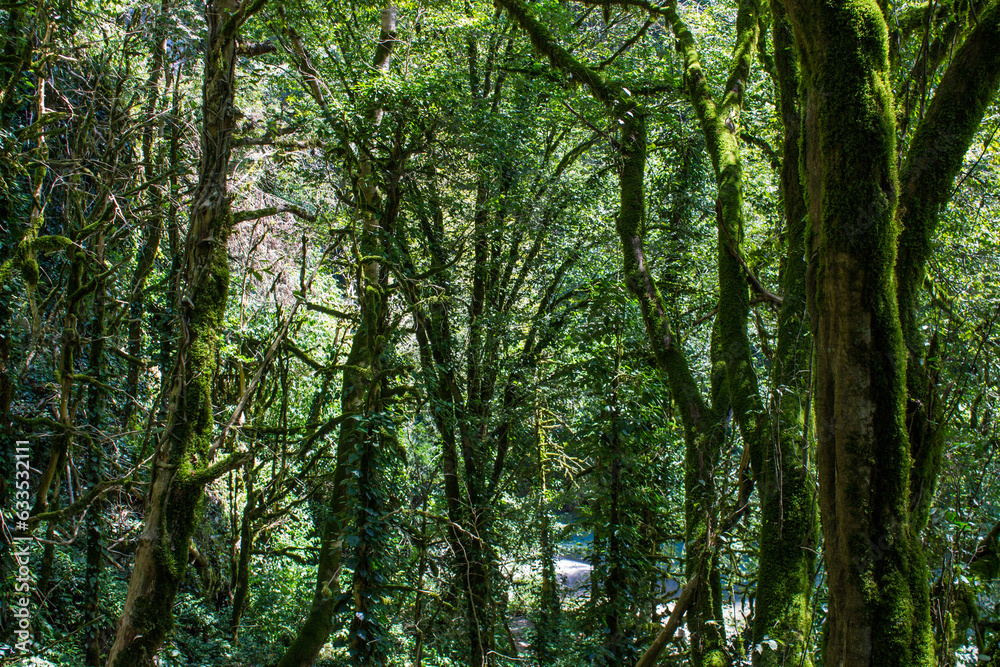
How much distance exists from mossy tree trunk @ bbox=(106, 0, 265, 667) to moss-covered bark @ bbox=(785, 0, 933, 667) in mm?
3062

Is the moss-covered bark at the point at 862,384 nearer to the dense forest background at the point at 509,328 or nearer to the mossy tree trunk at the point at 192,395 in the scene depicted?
the dense forest background at the point at 509,328

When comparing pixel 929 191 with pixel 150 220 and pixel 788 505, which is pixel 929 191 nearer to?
pixel 788 505

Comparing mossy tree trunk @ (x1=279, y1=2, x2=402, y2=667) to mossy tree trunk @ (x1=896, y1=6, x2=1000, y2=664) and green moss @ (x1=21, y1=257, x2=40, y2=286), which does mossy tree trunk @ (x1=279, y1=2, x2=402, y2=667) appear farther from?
mossy tree trunk @ (x1=896, y1=6, x2=1000, y2=664)

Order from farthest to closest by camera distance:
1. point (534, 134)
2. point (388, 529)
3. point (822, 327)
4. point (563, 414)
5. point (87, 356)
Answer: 1. point (563, 414)
2. point (534, 134)
3. point (87, 356)
4. point (388, 529)
5. point (822, 327)

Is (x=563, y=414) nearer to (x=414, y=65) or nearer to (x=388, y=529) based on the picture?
(x=388, y=529)

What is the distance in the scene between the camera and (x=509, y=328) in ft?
26.1

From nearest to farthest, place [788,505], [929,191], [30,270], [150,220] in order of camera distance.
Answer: [929,191] < [788,505] < [30,270] < [150,220]

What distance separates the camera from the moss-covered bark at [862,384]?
186cm

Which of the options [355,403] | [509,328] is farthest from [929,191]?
[509,328]

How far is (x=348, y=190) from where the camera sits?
21.0ft

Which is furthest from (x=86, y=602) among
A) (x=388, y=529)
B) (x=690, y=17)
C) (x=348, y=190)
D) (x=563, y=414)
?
(x=690, y=17)

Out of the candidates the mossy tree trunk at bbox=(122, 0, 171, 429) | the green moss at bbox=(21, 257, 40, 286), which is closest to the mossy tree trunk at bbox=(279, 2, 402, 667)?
the mossy tree trunk at bbox=(122, 0, 171, 429)

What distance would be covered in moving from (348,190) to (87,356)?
358cm

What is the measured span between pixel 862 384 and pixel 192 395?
3.44 m
